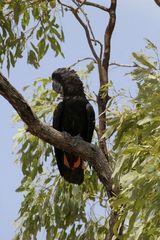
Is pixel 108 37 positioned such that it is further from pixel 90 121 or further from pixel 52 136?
pixel 52 136

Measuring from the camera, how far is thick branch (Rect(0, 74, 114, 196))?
3459 mm

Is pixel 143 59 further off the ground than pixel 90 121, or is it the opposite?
pixel 90 121

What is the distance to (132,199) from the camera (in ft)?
8.10

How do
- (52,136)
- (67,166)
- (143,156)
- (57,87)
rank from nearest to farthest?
(143,156) < (52,136) < (67,166) < (57,87)

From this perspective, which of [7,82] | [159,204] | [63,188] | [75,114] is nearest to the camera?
[159,204]

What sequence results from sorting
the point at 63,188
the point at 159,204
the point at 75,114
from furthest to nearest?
the point at 63,188 → the point at 75,114 → the point at 159,204

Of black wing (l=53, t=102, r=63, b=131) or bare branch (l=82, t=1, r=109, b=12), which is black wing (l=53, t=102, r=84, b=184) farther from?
bare branch (l=82, t=1, r=109, b=12)

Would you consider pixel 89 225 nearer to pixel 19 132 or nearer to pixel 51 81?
pixel 19 132

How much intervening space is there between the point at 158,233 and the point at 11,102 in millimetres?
1394

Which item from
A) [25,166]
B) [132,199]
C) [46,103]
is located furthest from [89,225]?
[132,199]

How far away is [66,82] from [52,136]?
1228 mm

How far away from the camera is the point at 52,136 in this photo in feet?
12.3

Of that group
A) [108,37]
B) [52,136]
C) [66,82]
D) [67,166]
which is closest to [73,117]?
[66,82]

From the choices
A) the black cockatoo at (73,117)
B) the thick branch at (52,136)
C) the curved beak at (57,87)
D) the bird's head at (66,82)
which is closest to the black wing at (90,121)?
the black cockatoo at (73,117)
